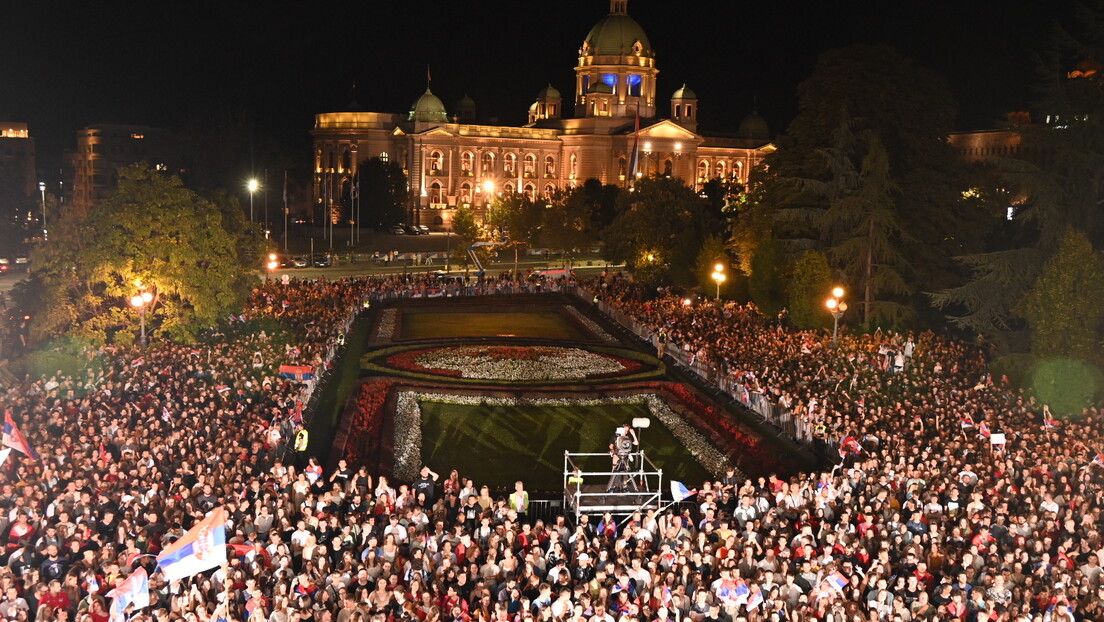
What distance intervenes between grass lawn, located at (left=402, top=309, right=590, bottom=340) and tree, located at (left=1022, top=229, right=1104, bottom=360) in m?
17.9

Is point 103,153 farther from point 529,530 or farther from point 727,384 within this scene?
point 529,530

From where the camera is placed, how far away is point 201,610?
44.4 ft

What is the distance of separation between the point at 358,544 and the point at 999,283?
2302 centimetres

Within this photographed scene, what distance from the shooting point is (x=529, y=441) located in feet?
87.5

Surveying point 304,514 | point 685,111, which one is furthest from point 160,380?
point 685,111

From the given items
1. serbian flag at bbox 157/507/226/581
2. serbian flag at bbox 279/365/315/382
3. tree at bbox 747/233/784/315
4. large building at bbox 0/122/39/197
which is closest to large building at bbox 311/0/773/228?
large building at bbox 0/122/39/197

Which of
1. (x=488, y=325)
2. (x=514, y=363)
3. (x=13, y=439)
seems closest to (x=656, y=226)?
(x=488, y=325)

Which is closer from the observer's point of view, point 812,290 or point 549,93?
point 812,290

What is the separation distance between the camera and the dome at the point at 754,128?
121 meters

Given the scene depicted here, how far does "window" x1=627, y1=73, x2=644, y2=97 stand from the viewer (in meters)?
113

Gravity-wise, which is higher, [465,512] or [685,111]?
[685,111]

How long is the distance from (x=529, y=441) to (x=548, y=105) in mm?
95985

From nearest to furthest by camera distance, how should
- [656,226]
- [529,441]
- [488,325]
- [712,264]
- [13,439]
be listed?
1. [13,439]
2. [529,441]
3. [488,325]
4. [712,264]
5. [656,226]

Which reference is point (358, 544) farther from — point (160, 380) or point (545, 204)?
point (545, 204)
